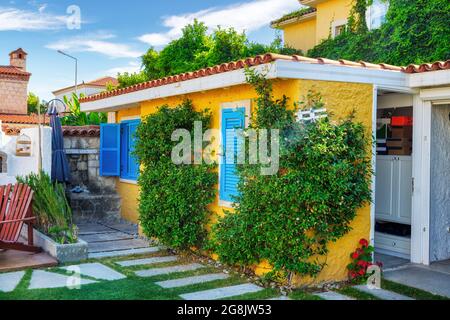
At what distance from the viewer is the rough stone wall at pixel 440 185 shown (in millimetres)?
7820

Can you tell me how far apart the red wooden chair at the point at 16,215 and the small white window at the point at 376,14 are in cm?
1057

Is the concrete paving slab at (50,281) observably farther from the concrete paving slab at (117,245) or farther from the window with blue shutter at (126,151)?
the window with blue shutter at (126,151)

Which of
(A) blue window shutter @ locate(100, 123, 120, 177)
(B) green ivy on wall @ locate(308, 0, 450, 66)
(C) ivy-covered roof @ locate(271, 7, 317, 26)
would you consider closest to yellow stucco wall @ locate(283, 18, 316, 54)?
(C) ivy-covered roof @ locate(271, 7, 317, 26)

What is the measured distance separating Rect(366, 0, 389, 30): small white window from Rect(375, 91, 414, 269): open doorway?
598 cm

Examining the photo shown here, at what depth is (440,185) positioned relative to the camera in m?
7.99

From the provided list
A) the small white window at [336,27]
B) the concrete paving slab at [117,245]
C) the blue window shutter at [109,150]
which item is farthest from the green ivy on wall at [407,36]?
the concrete paving slab at [117,245]

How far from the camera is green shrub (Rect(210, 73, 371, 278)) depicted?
6043 mm

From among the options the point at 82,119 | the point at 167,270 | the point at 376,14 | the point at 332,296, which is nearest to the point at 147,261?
the point at 167,270

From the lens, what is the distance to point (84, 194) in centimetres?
1216

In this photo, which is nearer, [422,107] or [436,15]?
[422,107]

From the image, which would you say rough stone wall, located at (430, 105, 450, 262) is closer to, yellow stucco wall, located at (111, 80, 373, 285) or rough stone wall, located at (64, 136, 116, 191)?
yellow stucco wall, located at (111, 80, 373, 285)

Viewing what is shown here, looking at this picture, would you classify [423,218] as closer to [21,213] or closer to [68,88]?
[21,213]

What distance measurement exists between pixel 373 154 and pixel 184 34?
19.2 meters
